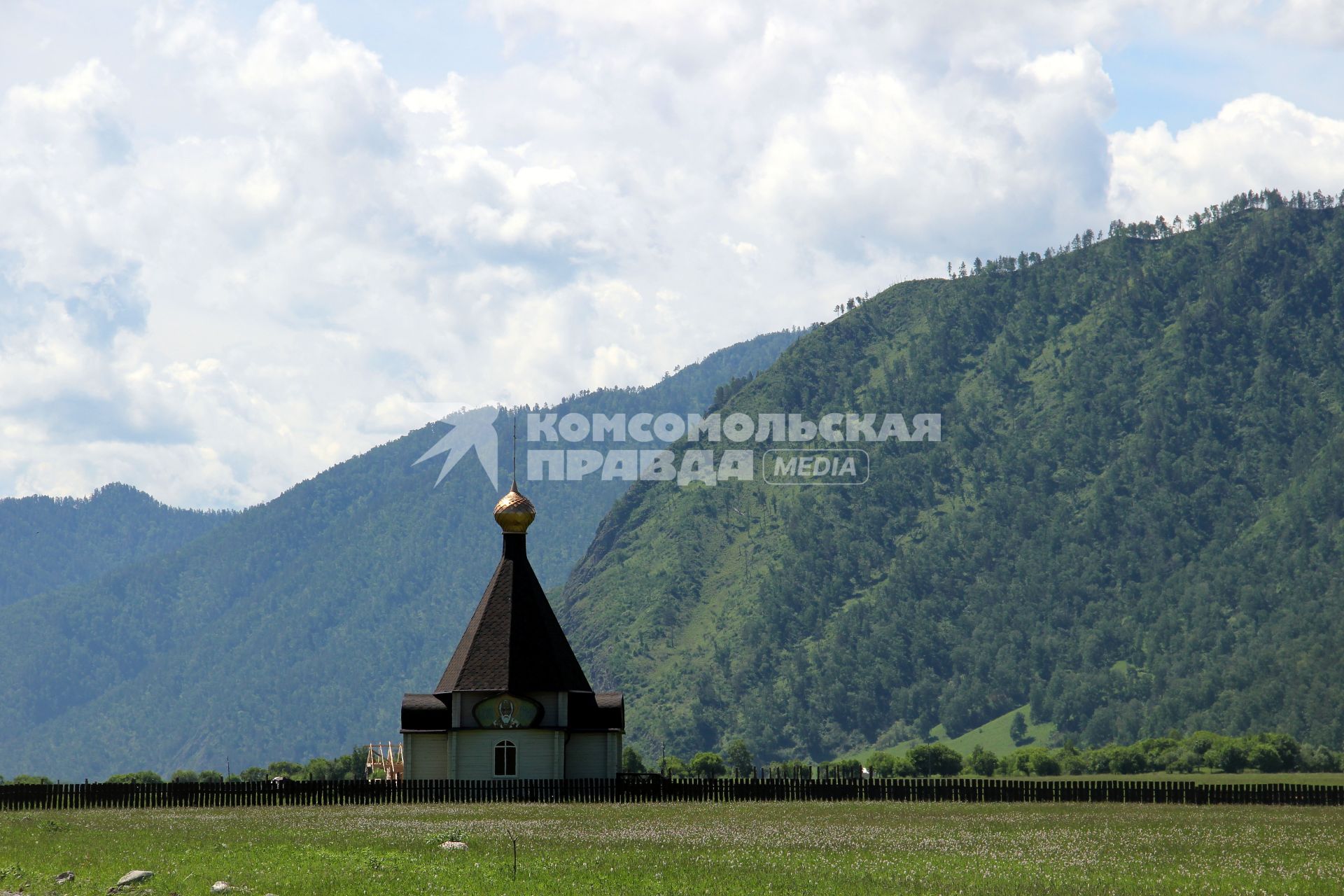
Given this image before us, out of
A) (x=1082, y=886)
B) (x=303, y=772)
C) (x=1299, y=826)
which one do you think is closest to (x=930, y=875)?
(x=1082, y=886)

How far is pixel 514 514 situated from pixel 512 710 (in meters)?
8.60

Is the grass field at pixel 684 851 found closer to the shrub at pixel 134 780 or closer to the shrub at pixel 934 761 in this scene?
the shrub at pixel 134 780

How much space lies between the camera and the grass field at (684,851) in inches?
1077

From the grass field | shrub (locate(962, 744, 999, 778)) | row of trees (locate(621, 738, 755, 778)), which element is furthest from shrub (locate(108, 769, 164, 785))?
shrub (locate(962, 744, 999, 778))

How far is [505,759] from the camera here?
2261 inches

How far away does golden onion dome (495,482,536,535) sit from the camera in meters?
62.4

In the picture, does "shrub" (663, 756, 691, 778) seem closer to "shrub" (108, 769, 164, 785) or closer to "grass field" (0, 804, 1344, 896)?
"shrub" (108, 769, 164, 785)

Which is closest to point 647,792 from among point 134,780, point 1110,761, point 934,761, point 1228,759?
point 134,780

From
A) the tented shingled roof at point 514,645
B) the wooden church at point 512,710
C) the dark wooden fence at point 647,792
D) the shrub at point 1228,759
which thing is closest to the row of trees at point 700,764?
the shrub at point 1228,759

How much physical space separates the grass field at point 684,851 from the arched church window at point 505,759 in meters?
11.7

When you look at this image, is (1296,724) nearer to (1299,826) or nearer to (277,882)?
(1299,826)

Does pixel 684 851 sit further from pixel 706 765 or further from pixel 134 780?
pixel 706 765

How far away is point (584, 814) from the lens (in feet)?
143

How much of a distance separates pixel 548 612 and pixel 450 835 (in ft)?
85.6
